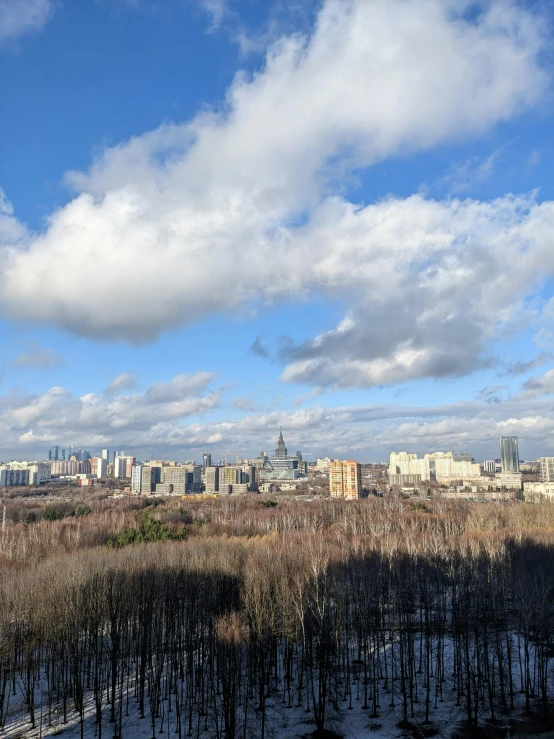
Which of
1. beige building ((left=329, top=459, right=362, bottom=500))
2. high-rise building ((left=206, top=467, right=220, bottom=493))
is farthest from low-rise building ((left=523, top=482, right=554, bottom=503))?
high-rise building ((left=206, top=467, right=220, bottom=493))

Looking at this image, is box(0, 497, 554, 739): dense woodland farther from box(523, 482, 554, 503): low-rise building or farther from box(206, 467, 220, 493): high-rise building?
box(206, 467, 220, 493): high-rise building

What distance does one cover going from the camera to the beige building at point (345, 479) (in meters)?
140

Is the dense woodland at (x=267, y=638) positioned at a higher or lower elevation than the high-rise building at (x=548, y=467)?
lower

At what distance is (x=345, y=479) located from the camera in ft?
468

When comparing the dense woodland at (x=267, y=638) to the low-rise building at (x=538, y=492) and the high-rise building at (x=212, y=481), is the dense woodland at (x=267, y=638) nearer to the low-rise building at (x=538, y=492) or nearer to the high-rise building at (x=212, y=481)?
the low-rise building at (x=538, y=492)

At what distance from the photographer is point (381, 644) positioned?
118 feet

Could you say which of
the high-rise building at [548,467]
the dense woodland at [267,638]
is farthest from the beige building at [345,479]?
the dense woodland at [267,638]

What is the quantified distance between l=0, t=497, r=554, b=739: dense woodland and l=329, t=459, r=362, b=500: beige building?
305 ft

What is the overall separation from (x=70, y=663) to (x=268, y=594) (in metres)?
11.3

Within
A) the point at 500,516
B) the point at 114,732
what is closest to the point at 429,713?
the point at 114,732

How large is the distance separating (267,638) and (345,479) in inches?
4503

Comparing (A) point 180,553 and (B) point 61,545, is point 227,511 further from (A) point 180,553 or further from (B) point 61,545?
(A) point 180,553

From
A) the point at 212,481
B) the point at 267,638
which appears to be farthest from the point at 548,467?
the point at 267,638

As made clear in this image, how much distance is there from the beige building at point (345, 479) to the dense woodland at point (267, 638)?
9304 centimetres
